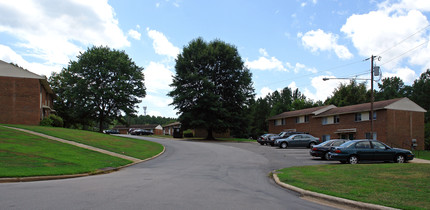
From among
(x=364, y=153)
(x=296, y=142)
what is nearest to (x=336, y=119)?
(x=296, y=142)

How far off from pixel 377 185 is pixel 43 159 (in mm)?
14794

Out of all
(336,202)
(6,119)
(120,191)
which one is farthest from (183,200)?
(6,119)

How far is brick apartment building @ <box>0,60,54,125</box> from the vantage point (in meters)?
34.8

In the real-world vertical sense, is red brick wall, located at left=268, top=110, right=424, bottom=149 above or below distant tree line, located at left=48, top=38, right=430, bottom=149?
below

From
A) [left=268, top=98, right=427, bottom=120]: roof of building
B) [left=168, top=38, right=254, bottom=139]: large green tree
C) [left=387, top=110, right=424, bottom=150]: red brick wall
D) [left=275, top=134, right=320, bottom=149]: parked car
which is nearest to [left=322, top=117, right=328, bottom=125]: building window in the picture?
[left=268, top=98, right=427, bottom=120]: roof of building

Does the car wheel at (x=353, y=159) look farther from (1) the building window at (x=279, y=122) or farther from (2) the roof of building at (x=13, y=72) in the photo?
(1) the building window at (x=279, y=122)

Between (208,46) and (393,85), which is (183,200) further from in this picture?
(393,85)

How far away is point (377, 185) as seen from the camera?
10.1 m

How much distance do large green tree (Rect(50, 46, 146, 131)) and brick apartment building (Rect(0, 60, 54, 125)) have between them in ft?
36.7

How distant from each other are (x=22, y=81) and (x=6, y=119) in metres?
4.49

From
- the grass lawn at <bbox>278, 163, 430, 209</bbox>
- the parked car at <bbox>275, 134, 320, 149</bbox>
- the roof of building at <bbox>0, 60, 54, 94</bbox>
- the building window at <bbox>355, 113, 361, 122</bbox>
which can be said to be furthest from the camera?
the building window at <bbox>355, 113, 361, 122</bbox>

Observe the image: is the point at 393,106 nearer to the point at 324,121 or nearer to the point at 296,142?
the point at 324,121

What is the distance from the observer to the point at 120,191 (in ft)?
29.4

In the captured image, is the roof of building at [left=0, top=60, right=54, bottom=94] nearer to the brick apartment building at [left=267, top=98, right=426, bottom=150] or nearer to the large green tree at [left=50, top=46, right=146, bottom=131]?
the large green tree at [left=50, top=46, right=146, bottom=131]
